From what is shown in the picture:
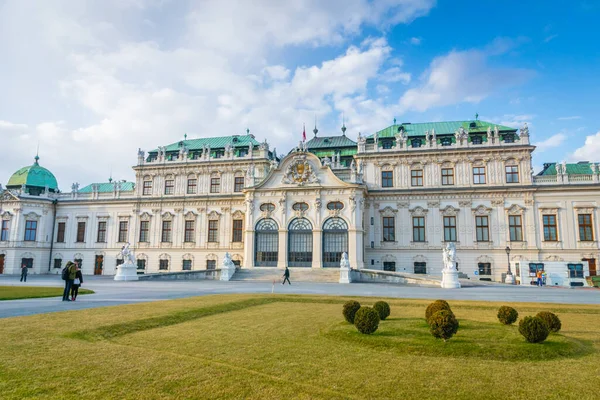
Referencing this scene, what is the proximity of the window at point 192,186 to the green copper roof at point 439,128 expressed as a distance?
23.5m

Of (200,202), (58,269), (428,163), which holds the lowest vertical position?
(58,269)

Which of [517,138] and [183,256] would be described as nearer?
[517,138]

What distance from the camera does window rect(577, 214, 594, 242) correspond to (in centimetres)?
4231

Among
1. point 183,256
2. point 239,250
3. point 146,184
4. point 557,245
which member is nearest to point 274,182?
point 239,250

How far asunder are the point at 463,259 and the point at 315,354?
130ft

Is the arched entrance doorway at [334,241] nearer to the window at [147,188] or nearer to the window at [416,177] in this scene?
the window at [416,177]

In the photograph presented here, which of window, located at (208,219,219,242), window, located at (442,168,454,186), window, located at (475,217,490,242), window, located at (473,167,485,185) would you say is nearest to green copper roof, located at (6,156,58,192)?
window, located at (208,219,219,242)

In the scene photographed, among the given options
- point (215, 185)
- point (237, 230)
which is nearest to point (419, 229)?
point (237, 230)

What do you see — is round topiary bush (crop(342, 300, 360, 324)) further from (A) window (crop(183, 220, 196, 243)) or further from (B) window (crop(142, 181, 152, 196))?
(B) window (crop(142, 181, 152, 196))

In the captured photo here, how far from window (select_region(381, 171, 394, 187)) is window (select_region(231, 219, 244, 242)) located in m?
17.9

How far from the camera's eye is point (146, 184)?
55.1 m

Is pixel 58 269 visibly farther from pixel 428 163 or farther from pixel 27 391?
pixel 27 391

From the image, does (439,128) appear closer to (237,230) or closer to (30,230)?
(237,230)

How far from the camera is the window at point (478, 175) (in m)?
45.7
